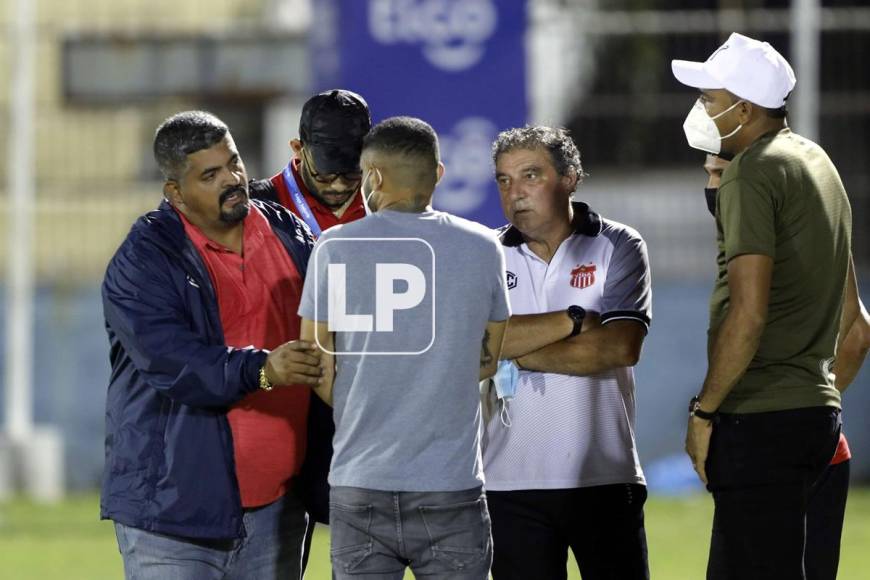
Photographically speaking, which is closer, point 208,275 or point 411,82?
point 208,275

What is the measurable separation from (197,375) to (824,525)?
185 centimetres

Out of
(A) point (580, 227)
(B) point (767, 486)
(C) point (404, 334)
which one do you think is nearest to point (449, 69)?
(A) point (580, 227)

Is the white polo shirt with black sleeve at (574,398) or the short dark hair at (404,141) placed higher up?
the short dark hair at (404,141)

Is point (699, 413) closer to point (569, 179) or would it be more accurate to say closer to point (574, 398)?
point (574, 398)

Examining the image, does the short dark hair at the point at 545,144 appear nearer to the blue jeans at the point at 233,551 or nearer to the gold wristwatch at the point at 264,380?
the gold wristwatch at the point at 264,380

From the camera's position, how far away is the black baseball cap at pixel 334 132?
15.5 feet

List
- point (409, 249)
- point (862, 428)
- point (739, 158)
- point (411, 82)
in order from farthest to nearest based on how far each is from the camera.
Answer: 1. point (862, 428)
2. point (411, 82)
3. point (739, 158)
4. point (409, 249)

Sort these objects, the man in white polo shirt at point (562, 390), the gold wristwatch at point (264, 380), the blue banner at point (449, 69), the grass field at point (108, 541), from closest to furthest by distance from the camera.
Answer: the gold wristwatch at point (264, 380) → the man in white polo shirt at point (562, 390) → the grass field at point (108, 541) → the blue banner at point (449, 69)

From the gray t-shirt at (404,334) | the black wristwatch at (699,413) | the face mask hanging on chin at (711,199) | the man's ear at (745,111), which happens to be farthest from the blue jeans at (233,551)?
the man's ear at (745,111)

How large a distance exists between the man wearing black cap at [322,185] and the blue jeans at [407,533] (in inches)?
20.0

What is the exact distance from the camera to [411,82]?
10492mm

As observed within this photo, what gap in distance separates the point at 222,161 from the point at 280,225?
30cm

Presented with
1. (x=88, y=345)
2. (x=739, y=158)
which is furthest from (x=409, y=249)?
(x=88, y=345)

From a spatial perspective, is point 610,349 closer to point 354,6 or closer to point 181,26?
point 354,6
